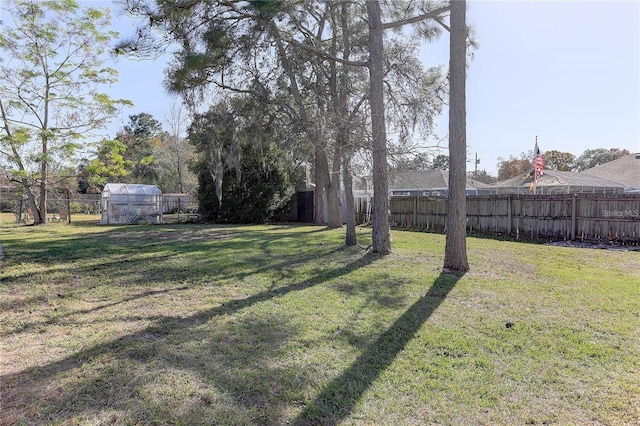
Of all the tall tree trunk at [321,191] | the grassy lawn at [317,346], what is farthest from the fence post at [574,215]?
the tall tree trunk at [321,191]

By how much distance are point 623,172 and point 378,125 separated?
2103 centimetres

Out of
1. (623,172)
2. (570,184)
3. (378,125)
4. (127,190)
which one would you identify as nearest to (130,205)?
(127,190)

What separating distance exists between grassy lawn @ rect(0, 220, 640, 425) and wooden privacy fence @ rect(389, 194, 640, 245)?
444 cm

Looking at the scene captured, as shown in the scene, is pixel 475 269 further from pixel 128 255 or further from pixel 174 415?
pixel 128 255

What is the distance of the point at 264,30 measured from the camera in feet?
25.2

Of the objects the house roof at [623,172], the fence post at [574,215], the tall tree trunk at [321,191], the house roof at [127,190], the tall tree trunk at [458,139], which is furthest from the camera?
the house roof at [623,172]

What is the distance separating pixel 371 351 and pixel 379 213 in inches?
201

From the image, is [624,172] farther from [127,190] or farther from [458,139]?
[127,190]

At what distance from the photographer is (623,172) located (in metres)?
21.6

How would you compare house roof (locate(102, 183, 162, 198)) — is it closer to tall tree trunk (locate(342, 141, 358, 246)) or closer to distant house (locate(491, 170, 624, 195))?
tall tree trunk (locate(342, 141, 358, 246))

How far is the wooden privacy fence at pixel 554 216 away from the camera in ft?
32.2

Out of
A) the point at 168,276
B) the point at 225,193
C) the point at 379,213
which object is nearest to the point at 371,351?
the point at 168,276

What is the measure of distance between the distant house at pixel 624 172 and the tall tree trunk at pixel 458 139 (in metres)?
19.3

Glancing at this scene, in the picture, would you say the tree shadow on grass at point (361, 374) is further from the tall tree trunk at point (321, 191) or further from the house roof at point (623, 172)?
the house roof at point (623, 172)
